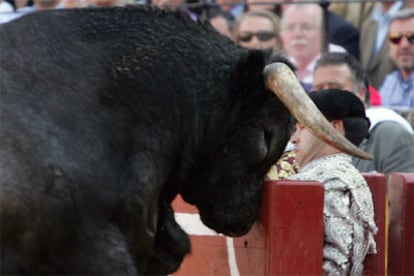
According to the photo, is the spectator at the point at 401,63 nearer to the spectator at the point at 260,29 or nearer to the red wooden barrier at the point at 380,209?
the spectator at the point at 260,29

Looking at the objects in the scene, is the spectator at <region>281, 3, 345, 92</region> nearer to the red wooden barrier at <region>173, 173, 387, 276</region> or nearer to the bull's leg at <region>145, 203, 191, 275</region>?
the red wooden barrier at <region>173, 173, 387, 276</region>

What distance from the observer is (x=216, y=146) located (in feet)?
14.4

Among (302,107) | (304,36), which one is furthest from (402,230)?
(304,36)

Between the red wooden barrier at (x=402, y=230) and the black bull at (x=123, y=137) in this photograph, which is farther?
the red wooden barrier at (x=402, y=230)

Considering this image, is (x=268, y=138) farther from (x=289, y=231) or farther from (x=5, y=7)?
(x=5, y=7)

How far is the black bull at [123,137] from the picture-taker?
3.88 metres

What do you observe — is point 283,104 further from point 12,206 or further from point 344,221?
point 12,206

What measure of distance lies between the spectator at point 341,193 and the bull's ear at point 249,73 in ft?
1.57

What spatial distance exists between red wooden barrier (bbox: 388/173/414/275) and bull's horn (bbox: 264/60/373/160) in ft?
3.57

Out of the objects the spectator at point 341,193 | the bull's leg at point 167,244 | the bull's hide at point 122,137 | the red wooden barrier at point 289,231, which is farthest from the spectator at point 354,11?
the bull's leg at point 167,244

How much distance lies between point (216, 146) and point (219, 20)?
15.3 feet

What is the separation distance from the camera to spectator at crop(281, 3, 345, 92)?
8.52 m

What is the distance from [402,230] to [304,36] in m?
3.40

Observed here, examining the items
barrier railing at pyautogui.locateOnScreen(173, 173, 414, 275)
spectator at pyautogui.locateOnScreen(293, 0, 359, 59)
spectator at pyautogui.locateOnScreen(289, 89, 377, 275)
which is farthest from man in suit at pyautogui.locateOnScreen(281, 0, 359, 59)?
spectator at pyautogui.locateOnScreen(289, 89, 377, 275)
